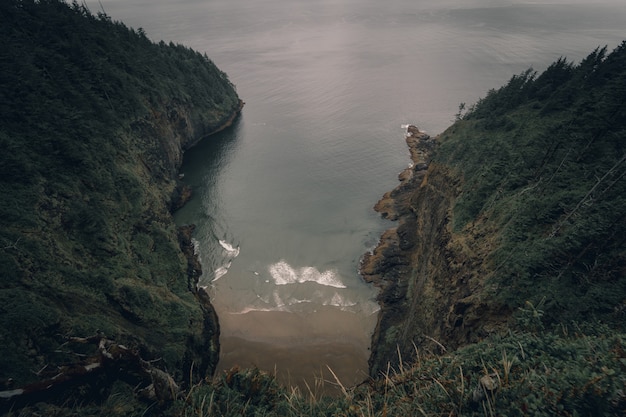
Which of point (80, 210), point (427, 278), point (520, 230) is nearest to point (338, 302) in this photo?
point (427, 278)

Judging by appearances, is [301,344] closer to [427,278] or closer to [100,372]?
[427,278]

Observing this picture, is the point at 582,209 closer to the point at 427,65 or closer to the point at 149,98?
the point at 149,98

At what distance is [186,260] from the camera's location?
1406 inches

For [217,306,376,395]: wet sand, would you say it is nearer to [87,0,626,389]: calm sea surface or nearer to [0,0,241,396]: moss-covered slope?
[87,0,626,389]: calm sea surface

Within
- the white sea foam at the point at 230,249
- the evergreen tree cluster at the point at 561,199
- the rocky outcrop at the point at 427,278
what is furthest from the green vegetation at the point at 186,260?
the white sea foam at the point at 230,249

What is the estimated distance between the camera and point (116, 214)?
30.5m

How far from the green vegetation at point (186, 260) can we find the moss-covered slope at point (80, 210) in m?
0.15

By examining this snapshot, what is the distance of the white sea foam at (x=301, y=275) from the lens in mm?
36906

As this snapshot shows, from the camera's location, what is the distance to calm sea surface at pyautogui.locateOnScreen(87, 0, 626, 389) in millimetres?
31781

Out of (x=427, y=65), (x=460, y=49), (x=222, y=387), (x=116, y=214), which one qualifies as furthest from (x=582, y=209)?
(x=460, y=49)

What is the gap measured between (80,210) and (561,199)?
38.5m

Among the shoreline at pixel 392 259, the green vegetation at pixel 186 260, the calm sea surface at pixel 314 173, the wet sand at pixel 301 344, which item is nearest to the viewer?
the green vegetation at pixel 186 260

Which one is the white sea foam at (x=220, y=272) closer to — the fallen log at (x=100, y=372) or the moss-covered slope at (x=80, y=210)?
the moss-covered slope at (x=80, y=210)

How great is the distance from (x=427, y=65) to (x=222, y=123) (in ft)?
293
